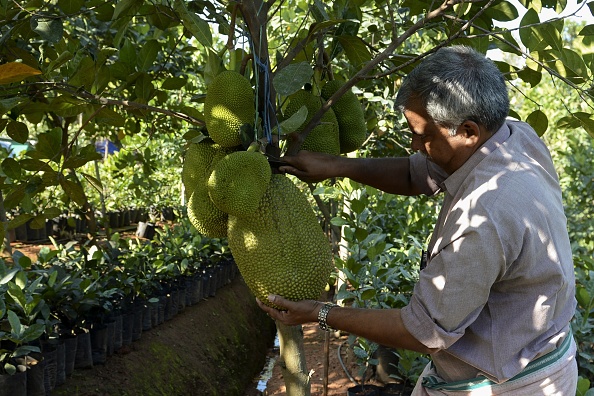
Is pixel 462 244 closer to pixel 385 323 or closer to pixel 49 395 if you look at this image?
pixel 385 323

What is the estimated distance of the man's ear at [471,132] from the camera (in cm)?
122

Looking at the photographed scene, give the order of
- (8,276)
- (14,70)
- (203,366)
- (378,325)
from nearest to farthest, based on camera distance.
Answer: (14,70) → (378,325) → (8,276) → (203,366)

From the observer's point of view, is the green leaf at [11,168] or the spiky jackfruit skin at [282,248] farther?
the green leaf at [11,168]

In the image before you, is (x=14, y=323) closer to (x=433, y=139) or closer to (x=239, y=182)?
(x=239, y=182)

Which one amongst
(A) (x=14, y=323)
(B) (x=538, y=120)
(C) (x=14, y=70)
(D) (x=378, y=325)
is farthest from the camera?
(A) (x=14, y=323)

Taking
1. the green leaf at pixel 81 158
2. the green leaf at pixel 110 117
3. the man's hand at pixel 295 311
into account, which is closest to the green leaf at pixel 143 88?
the green leaf at pixel 110 117

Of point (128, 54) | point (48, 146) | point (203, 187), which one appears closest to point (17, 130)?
point (48, 146)

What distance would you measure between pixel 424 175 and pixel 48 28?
1.08 metres

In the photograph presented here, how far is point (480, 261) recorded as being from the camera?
1.12 m

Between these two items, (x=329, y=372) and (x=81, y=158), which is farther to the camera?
(x=329, y=372)

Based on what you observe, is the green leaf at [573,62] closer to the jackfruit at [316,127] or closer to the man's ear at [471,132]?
the man's ear at [471,132]

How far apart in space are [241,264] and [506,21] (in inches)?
36.7

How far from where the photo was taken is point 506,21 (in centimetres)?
156

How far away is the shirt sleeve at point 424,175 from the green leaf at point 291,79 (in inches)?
25.5
